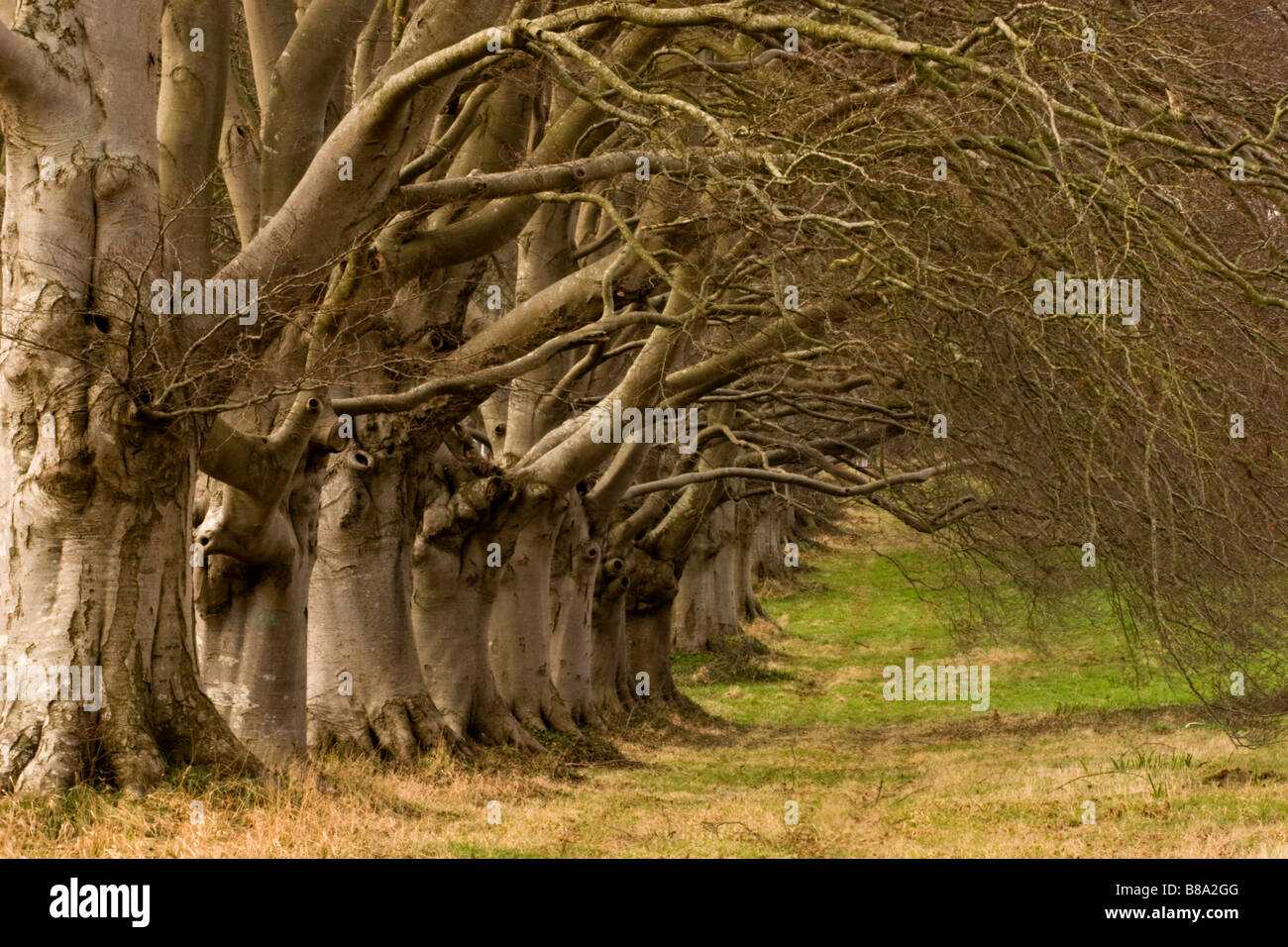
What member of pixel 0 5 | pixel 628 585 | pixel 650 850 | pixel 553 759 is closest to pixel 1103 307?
pixel 650 850

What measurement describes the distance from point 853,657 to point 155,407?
79.2ft

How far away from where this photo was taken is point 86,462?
7.71m

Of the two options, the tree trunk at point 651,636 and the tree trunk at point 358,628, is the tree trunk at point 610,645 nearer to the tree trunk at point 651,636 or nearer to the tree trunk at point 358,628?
the tree trunk at point 651,636

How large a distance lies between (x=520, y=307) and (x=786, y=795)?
15.9 ft

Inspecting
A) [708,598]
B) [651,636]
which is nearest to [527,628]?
[651,636]

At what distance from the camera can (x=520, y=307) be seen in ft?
37.5

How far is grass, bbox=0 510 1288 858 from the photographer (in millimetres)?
7398

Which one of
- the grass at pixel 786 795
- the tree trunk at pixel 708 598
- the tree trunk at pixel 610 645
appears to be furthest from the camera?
the tree trunk at pixel 708 598

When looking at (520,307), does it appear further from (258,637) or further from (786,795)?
(786,795)

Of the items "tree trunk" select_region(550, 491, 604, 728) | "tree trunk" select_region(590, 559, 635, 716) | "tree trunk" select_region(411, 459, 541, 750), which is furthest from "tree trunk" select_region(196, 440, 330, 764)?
"tree trunk" select_region(590, 559, 635, 716)

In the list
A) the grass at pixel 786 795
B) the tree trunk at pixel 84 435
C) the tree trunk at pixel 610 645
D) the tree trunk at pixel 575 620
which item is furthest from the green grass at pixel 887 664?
the tree trunk at pixel 84 435

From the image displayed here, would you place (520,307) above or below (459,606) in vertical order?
above

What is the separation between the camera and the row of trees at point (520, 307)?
7742 mm

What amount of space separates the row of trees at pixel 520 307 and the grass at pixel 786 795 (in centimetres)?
62
